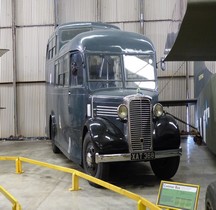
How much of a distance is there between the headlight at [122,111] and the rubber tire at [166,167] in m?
1.16

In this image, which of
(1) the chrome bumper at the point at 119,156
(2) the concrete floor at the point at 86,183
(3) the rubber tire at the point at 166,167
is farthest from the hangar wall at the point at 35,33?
(1) the chrome bumper at the point at 119,156

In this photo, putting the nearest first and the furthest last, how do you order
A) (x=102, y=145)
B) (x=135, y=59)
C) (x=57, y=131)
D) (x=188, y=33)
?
(x=188, y=33)
(x=102, y=145)
(x=135, y=59)
(x=57, y=131)

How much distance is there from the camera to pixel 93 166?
5.84 metres

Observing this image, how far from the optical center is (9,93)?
43.8 ft

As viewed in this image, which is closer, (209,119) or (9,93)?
(209,119)

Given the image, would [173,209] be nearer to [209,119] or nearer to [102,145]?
[102,145]

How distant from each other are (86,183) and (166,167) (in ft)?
4.69

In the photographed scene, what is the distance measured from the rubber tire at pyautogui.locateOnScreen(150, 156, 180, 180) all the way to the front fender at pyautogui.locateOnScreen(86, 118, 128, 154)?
988mm

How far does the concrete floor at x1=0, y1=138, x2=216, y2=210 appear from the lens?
194 inches

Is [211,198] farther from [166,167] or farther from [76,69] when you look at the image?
[76,69]

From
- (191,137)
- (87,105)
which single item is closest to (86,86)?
(87,105)

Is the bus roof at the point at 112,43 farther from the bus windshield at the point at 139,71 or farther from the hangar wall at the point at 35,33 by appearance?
the hangar wall at the point at 35,33

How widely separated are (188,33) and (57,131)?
17.7 feet

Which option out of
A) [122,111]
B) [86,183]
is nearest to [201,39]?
[122,111]
